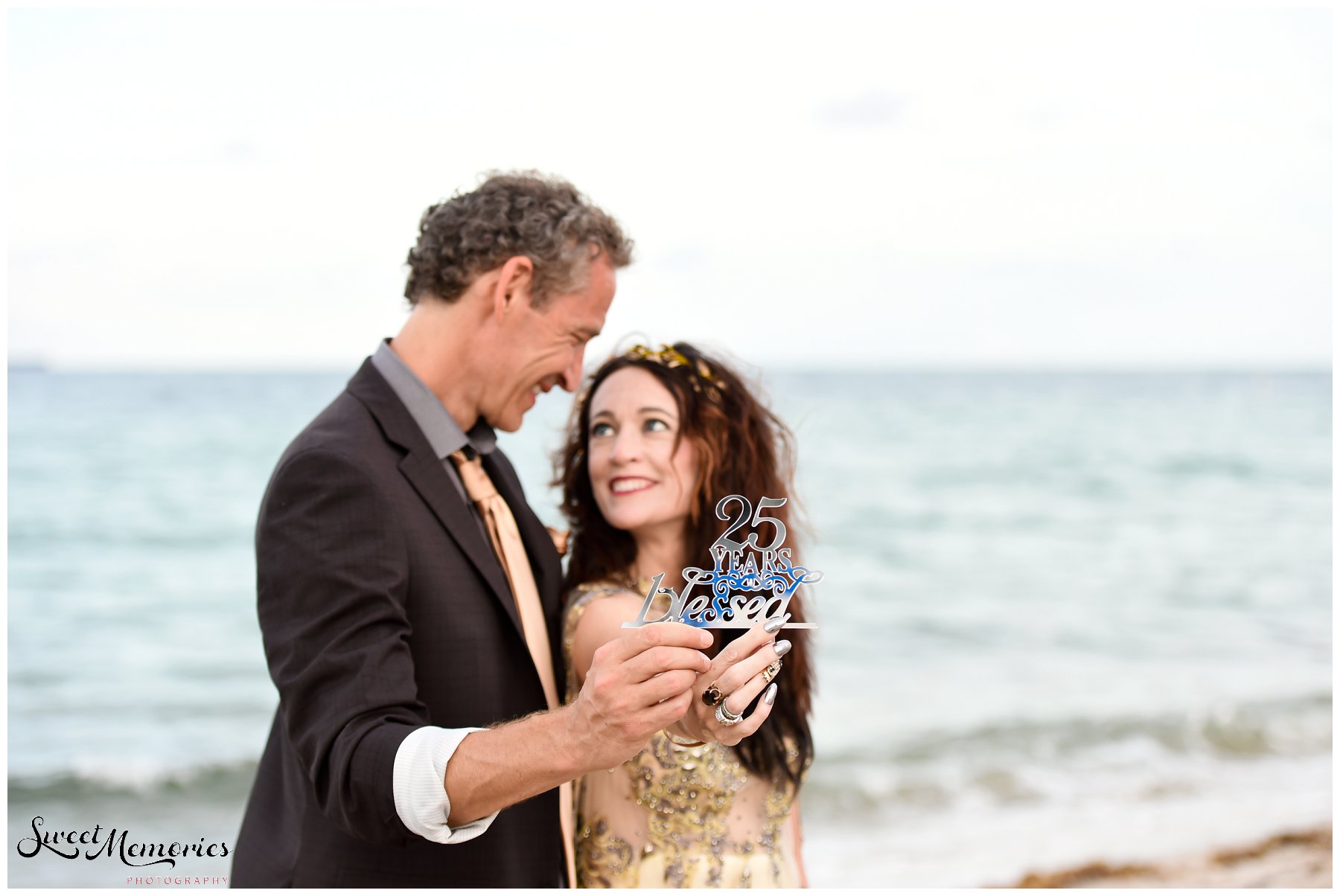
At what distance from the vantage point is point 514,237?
10.0 feet

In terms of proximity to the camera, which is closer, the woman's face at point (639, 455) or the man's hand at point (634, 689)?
the man's hand at point (634, 689)

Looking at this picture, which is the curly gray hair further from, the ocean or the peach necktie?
the ocean

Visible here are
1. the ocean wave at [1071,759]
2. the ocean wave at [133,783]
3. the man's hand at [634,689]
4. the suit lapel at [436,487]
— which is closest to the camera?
the man's hand at [634,689]

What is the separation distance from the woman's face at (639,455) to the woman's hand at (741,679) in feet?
3.08

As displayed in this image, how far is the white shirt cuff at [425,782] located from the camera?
210cm

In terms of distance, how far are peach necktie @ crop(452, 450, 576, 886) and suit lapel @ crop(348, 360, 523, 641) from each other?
0.11 m

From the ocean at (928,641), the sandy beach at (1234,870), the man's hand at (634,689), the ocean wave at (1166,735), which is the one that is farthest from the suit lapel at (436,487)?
the ocean wave at (1166,735)

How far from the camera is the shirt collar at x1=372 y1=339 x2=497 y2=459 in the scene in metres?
3.00

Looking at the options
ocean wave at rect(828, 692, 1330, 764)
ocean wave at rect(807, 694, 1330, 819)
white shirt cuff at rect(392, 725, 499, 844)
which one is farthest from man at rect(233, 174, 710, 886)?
ocean wave at rect(828, 692, 1330, 764)

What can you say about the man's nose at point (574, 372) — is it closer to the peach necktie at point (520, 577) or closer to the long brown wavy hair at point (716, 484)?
the long brown wavy hair at point (716, 484)

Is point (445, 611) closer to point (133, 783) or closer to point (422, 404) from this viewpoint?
point (422, 404)

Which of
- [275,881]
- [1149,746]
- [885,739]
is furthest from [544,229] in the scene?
A: [1149,746]

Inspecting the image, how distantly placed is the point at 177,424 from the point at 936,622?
64.4 ft

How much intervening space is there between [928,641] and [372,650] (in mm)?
10875
